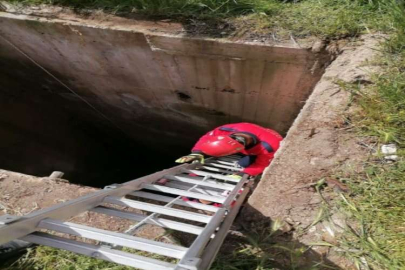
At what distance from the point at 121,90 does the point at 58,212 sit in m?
2.89

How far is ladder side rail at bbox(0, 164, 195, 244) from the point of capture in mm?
1255

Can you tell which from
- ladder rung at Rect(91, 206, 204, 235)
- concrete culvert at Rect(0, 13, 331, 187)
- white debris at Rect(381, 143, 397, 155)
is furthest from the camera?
concrete culvert at Rect(0, 13, 331, 187)

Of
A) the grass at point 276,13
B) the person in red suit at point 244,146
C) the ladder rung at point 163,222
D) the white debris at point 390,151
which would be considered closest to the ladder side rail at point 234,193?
the person in red suit at point 244,146

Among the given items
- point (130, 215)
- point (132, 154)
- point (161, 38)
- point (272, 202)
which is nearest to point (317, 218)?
point (272, 202)

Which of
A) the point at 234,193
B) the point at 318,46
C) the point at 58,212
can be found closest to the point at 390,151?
the point at 234,193

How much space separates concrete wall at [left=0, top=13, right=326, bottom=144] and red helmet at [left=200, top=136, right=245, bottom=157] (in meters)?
0.69

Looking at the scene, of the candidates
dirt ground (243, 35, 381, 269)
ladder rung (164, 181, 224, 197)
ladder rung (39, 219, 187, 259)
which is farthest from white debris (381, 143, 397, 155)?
ladder rung (39, 219, 187, 259)

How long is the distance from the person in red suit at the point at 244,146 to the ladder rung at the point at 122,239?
5.41 ft

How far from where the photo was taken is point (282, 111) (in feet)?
12.6

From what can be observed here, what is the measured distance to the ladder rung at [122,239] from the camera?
51.4 inches

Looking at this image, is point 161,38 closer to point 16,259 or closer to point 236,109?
point 236,109

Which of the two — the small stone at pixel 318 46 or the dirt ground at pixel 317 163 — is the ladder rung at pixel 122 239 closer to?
the dirt ground at pixel 317 163

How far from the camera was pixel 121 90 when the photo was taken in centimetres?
423

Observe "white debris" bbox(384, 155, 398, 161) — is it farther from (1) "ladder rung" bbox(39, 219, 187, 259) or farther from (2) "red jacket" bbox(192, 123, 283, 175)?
(1) "ladder rung" bbox(39, 219, 187, 259)
